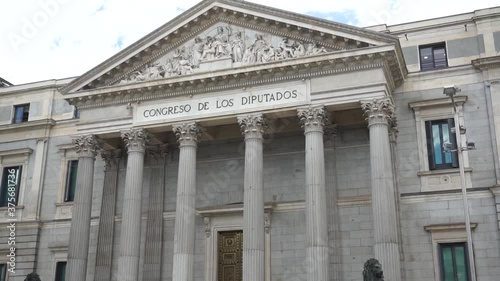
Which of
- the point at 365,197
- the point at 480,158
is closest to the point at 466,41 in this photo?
the point at 480,158

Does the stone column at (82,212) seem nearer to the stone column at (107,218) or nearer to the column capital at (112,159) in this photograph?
the stone column at (107,218)

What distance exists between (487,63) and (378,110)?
249 inches

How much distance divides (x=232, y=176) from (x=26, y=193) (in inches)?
504

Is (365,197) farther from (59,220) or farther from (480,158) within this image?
(59,220)

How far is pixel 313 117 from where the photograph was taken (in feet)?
89.2

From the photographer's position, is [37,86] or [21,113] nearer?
[37,86]

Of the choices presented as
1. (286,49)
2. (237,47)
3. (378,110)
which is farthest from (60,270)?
(378,110)

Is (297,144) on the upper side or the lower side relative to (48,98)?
lower

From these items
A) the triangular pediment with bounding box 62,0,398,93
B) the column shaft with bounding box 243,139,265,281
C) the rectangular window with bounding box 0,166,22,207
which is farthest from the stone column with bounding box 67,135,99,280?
the column shaft with bounding box 243,139,265,281

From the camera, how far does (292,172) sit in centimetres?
3109

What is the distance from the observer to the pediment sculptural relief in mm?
28578

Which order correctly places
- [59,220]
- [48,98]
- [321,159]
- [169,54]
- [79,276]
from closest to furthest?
[321,159] < [79,276] < [169,54] < [59,220] < [48,98]

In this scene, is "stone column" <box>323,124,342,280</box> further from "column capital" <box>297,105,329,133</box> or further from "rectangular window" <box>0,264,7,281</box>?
"rectangular window" <box>0,264,7,281</box>

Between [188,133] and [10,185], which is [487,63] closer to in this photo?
[188,133]
